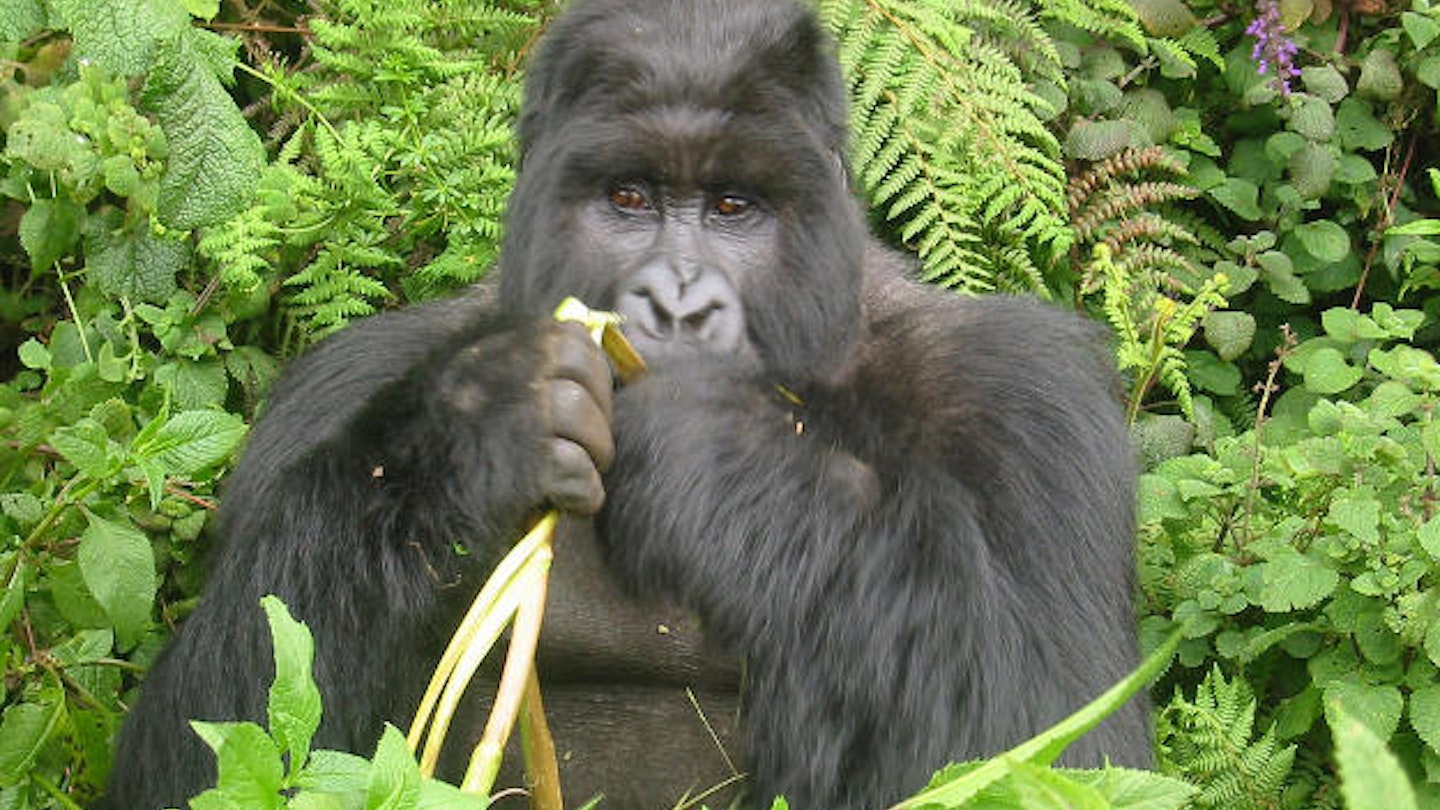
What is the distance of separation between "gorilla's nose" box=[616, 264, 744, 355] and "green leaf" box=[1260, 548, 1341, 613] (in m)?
1.04

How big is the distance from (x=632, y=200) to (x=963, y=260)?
4.75ft

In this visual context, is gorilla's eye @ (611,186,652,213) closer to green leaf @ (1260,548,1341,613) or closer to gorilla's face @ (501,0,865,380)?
gorilla's face @ (501,0,865,380)

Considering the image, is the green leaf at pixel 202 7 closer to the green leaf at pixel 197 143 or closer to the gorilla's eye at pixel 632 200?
the green leaf at pixel 197 143

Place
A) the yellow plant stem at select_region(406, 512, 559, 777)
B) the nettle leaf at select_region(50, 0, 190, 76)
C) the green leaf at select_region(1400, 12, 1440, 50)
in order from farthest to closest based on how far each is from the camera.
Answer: the green leaf at select_region(1400, 12, 1440, 50)
the nettle leaf at select_region(50, 0, 190, 76)
the yellow plant stem at select_region(406, 512, 559, 777)

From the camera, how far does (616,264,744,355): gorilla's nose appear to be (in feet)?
8.13

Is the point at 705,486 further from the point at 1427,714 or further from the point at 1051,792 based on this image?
the point at 1427,714

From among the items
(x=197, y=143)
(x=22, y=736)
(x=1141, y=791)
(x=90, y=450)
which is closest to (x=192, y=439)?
(x=90, y=450)

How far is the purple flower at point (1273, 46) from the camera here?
427 centimetres

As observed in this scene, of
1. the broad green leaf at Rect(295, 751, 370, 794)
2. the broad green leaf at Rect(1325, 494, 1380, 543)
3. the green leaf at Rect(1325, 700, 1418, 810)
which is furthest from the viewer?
the broad green leaf at Rect(1325, 494, 1380, 543)

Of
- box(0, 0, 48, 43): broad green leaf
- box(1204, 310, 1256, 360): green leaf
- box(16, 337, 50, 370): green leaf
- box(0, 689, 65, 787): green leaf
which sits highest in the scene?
box(0, 0, 48, 43): broad green leaf

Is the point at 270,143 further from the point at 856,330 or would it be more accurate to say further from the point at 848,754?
the point at 848,754

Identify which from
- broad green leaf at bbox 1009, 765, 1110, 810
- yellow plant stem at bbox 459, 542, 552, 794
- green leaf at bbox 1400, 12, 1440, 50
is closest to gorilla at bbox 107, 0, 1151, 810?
yellow plant stem at bbox 459, 542, 552, 794

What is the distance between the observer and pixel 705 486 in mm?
2379

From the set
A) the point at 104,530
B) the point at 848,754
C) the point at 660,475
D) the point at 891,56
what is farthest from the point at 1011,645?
the point at 891,56
